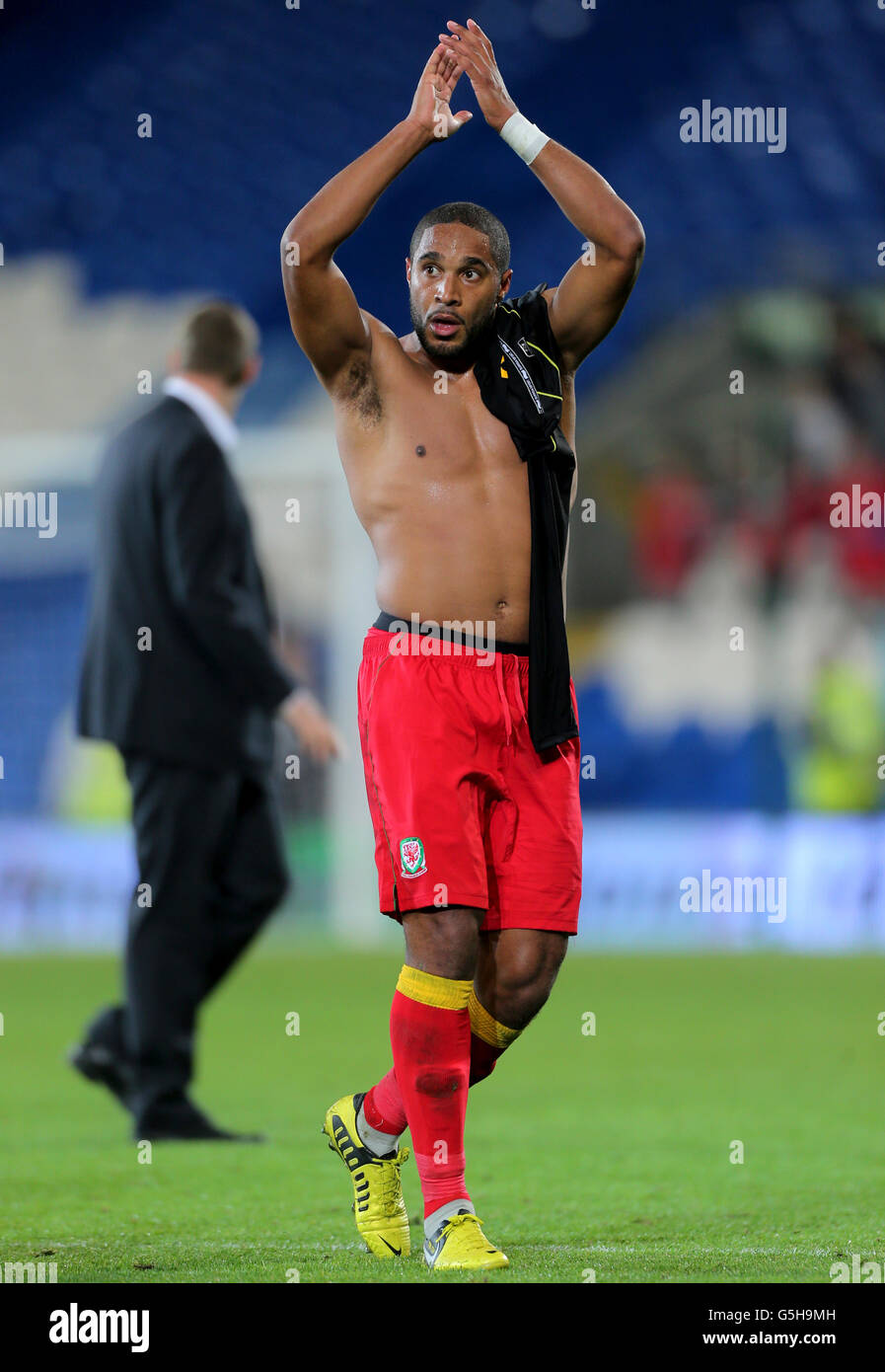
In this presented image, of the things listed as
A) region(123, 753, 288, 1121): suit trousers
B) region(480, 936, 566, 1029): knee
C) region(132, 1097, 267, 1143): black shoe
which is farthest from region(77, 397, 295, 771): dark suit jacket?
region(480, 936, 566, 1029): knee

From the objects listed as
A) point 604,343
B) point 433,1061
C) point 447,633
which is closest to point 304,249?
point 447,633

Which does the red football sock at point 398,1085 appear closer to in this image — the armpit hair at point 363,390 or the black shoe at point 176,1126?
the armpit hair at point 363,390

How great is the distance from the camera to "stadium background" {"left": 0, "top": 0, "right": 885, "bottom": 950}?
16000mm

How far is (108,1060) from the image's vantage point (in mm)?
5926

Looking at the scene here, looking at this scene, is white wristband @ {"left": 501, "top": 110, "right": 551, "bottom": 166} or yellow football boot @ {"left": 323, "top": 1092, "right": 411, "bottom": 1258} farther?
white wristband @ {"left": 501, "top": 110, "right": 551, "bottom": 166}

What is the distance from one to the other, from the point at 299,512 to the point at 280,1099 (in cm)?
893

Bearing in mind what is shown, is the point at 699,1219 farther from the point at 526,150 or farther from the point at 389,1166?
the point at 526,150

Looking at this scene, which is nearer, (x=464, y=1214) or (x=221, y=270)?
(x=464, y=1214)

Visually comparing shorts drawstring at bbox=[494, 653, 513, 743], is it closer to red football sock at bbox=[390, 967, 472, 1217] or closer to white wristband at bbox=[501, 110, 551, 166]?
red football sock at bbox=[390, 967, 472, 1217]

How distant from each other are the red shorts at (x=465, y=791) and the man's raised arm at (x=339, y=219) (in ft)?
2.15
